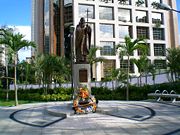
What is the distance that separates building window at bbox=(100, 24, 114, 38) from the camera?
179 feet

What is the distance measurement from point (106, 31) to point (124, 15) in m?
5.87

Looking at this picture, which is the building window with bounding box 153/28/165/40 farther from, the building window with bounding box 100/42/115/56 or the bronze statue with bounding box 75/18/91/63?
the bronze statue with bounding box 75/18/91/63

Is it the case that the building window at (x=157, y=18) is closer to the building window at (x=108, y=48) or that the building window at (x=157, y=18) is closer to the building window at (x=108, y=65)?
the building window at (x=108, y=48)

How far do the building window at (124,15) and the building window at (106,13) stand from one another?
1.92 m

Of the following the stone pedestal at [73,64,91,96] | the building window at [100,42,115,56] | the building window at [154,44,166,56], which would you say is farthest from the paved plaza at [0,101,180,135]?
the building window at [154,44,166,56]

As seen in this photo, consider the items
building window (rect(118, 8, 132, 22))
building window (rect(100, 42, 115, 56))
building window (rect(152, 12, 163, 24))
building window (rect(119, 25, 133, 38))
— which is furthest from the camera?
building window (rect(152, 12, 163, 24))

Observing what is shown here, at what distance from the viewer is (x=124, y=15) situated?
2256 inches

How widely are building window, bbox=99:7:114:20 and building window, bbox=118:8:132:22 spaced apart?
1.92 m

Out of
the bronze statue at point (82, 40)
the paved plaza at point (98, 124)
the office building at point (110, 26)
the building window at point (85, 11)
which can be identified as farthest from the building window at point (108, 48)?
the paved plaza at point (98, 124)

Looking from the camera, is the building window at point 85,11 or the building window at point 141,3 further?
the building window at point 141,3

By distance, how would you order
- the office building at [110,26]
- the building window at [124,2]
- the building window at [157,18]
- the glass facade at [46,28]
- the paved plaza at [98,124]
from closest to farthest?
the paved plaza at [98,124] < the office building at [110,26] < the building window at [124,2] < the glass facade at [46,28] < the building window at [157,18]

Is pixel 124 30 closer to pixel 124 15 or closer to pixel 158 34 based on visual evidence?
pixel 124 15

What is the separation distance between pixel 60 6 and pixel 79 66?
44.0 meters

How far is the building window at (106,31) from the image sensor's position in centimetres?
5444
